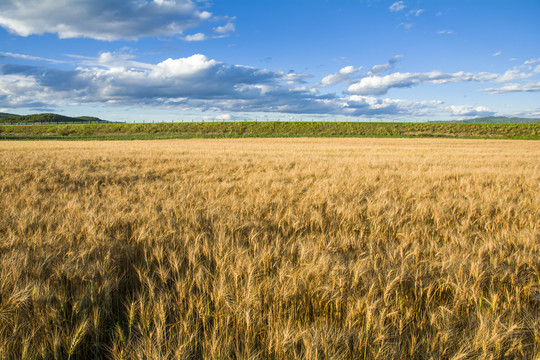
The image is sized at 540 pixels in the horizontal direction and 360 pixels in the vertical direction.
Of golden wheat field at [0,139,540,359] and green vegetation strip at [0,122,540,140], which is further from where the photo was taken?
green vegetation strip at [0,122,540,140]

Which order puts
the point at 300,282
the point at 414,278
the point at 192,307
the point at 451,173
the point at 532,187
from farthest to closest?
the point at 451,173 → the point at 532,187 → the point at 414,278 → the point at 300,282 → the point at 192,307

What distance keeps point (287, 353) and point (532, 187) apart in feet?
22.4

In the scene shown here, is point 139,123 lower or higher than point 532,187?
higher

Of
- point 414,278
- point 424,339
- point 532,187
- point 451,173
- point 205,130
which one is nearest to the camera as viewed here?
point 424,339

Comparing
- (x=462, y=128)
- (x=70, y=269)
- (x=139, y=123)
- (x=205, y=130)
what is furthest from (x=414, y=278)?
(x=139, y=123)

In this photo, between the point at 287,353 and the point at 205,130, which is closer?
the point at 287,353

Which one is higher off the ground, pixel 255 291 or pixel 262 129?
pixel 262 129

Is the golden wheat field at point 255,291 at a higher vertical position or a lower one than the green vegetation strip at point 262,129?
lower

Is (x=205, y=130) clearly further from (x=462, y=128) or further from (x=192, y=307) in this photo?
(x=192, y=307)

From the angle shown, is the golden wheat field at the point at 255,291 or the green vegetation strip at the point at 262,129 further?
the green vegetation strip at the point at 262,129

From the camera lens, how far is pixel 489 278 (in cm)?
196

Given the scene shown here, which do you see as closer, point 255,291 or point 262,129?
point 255,291

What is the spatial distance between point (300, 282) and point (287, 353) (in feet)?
1.61

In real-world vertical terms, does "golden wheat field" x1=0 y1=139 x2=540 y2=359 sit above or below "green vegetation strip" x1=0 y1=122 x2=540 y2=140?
below
